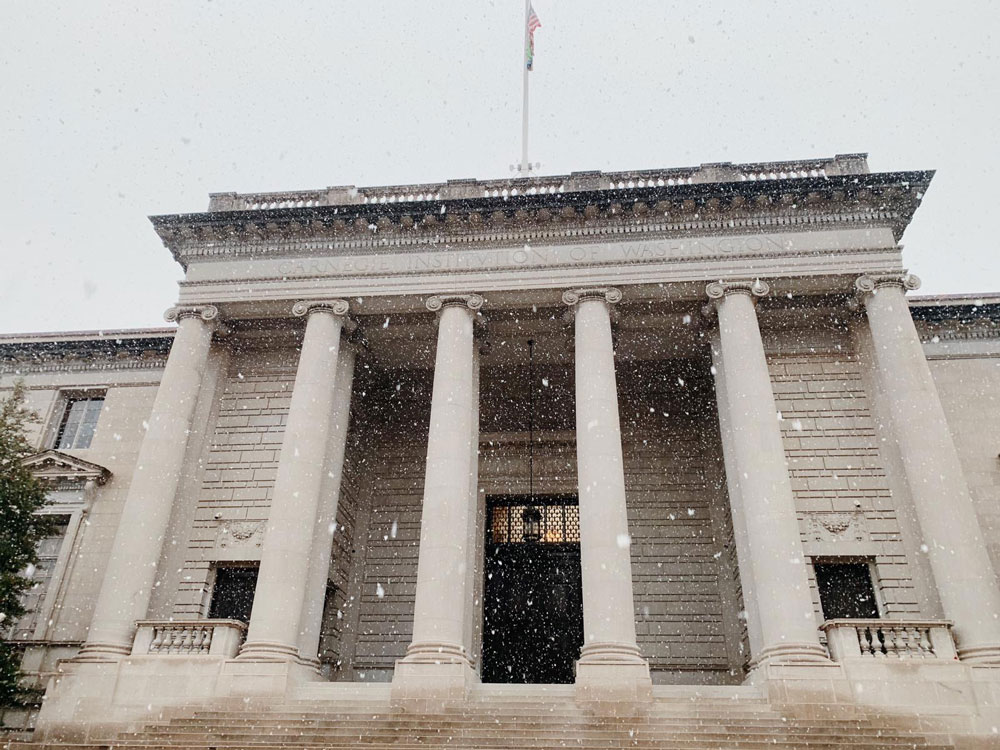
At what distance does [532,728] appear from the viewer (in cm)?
1380

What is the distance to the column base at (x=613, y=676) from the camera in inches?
578

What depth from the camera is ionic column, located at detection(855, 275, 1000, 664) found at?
14969mm

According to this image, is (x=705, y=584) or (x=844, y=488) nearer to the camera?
(x=844, y=488)

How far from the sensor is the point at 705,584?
21.4 m

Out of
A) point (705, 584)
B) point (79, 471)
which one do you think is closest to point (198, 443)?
point (79, 471)

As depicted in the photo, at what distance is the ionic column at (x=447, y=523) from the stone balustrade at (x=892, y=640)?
7.56 m

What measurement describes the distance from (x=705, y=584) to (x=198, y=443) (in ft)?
47.8

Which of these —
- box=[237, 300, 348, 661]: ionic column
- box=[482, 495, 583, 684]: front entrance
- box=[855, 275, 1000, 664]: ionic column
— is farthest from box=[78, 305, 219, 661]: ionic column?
box=[855, 275, 1000, 664]: ionic column

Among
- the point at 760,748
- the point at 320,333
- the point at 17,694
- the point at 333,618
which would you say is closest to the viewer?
the point at 760,748

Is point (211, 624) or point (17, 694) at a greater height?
point (211, 624)

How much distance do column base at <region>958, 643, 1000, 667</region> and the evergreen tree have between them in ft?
66.4

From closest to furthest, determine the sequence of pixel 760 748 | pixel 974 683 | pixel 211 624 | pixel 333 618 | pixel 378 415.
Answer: pixel 760 748, pixel 974 683, pixel 211 624, pixel 333 618, pixel 378 415

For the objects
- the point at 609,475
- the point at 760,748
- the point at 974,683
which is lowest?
the point at 760,748

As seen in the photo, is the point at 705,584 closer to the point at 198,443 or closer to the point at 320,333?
the point at 320,333
